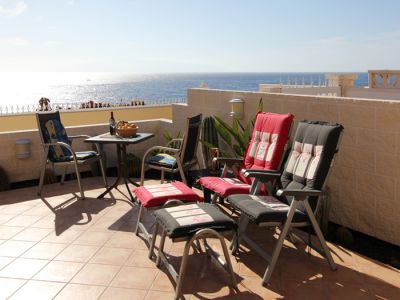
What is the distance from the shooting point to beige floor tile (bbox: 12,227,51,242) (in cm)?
401

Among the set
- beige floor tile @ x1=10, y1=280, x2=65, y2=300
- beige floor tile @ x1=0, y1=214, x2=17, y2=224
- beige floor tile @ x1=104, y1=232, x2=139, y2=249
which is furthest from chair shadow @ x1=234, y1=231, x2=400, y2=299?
beige floor tile @ x1=0, y1=214, x2=17, y2=224

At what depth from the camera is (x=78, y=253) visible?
3.64m

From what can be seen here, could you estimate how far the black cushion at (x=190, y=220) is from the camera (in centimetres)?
282

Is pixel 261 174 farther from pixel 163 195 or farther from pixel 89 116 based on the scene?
pixel 89 116

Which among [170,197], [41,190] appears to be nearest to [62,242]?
[170,197]

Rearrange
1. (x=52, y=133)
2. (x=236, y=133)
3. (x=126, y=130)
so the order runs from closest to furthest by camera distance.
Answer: (x=236, y=133) → (x=126, y=130) → (x=52, y=133)

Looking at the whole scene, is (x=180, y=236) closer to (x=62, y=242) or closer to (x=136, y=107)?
(x=62, y=242)

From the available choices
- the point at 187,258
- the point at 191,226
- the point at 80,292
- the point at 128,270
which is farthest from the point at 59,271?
the point at 191,226

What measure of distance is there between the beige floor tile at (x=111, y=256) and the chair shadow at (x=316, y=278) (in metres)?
0.99

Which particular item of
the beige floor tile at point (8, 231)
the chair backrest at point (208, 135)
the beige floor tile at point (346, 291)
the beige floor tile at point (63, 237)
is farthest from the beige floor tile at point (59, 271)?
the chair backrest at point (208, 135)

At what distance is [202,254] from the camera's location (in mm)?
3609

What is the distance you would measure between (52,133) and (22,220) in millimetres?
1447

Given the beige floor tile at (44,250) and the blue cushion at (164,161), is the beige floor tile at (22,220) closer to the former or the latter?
the beige floor tile at (44,250)

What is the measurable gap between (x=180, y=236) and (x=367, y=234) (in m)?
2.13
